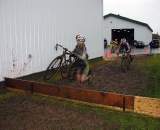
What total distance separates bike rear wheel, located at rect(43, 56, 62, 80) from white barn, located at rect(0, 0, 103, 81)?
642 mm

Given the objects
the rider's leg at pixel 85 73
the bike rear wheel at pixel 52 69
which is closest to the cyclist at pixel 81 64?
the rider's leg at pixel 85 73

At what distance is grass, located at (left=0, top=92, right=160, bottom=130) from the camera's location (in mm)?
8133

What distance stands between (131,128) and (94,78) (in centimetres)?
665

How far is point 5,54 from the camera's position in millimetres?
12211

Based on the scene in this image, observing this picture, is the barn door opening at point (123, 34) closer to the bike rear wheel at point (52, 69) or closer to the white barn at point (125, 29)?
the white barn at point (125, 29)

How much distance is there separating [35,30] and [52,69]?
65.7 inches

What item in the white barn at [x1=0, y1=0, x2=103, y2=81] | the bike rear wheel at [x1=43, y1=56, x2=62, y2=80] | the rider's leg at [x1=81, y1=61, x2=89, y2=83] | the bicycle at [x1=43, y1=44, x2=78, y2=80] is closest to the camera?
the white barn at [x1=0, y1=0, x2=103, y2=81]

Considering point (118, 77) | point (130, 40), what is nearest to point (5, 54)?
point (118, 77)

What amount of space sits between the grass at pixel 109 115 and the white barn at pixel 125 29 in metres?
40.9

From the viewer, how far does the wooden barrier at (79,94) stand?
9219mm

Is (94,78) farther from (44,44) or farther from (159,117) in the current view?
(159,117)

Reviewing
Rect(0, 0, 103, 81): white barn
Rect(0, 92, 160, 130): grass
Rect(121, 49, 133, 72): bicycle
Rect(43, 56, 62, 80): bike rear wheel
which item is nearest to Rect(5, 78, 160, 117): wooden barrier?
Rect(0, 92, 160, 130): grass

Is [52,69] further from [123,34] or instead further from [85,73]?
[123,34]

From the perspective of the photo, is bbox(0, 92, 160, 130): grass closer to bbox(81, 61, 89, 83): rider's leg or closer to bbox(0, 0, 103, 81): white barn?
bbox(0, 0, 103, 81): white barn
